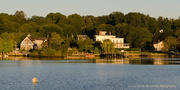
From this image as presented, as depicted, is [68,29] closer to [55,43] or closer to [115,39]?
[115,39]

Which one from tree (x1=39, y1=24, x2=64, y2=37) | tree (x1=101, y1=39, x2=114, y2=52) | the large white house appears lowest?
tree (x1=101, y1=39, x2=114, y2=52)

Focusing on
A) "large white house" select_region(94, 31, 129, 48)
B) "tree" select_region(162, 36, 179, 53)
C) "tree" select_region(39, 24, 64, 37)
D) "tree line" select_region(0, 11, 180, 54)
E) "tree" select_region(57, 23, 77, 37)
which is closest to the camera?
"tree" select_region(162, 36, 179, 53)

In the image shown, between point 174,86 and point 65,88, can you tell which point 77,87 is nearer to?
point 65,88

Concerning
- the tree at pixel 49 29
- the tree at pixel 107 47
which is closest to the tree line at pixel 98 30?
the tree at pixel 49 29

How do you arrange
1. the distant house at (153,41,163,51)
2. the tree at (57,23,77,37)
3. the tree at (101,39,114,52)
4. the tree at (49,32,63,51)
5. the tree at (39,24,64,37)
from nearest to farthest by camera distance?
the tree at (49,32,63,51)
the tree at (101,39,114,52)
the tree at (39,24,64,37)
the distant house at (153,41,163,51)
the tree at (57,23,77,37)

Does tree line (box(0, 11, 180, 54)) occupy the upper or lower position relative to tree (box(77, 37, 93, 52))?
upper

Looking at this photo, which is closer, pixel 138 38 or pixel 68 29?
pixel 138 38

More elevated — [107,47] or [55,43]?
[55,43]

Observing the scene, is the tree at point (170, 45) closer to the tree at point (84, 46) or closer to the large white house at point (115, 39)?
the large white house at point (115, 39)

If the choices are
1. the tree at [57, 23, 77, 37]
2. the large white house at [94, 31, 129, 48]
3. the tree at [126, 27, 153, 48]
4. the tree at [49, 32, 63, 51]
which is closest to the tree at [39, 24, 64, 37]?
the tree at [57, 23, 77, 37]

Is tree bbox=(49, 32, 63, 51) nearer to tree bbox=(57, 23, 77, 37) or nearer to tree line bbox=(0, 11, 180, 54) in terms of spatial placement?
tree line bbox=(0, 11, 180, 54)

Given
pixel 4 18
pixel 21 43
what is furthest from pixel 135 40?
pixel 4 18

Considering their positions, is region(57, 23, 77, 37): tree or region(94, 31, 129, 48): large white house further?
region(57, 23, 77, 37): tree

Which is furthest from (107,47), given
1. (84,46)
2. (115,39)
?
(115,39)
